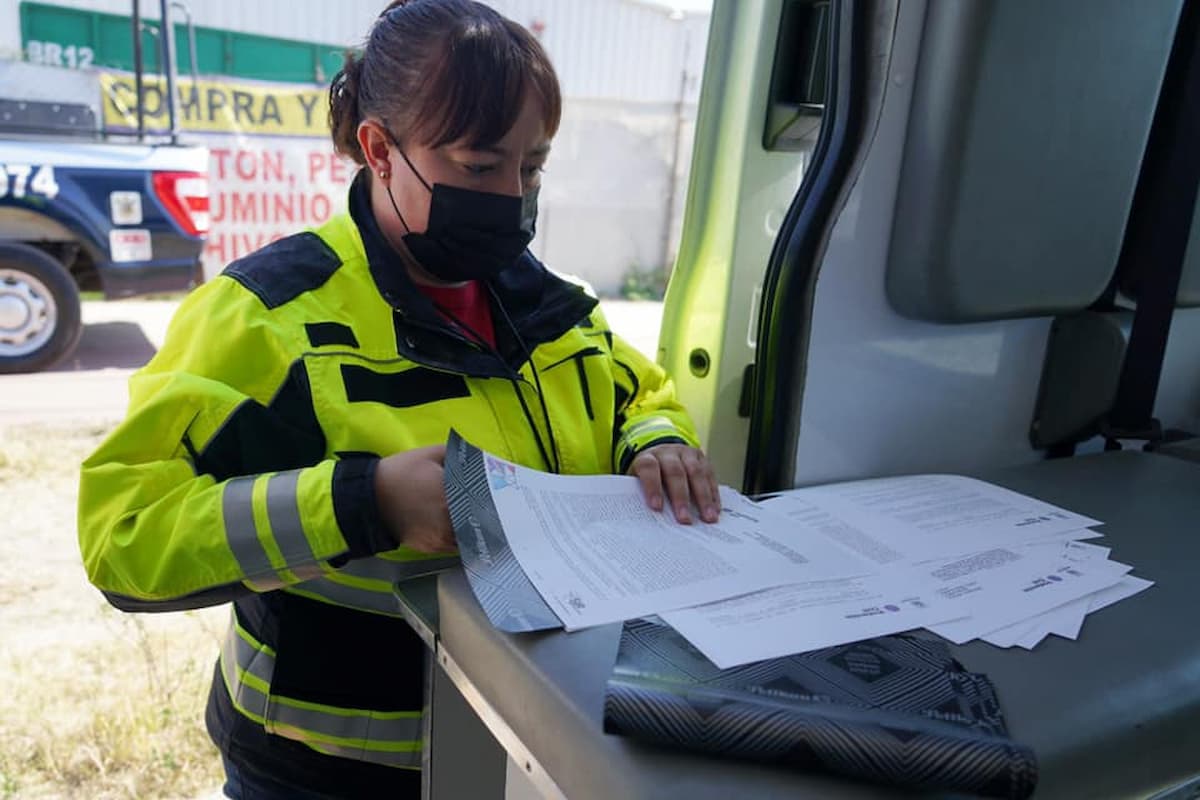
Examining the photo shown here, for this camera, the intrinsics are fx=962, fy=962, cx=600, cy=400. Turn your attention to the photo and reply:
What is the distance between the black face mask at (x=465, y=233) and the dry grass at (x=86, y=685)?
5.11ft

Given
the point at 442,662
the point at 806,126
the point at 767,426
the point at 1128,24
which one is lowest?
the point at 442,662

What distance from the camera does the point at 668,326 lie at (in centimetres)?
176

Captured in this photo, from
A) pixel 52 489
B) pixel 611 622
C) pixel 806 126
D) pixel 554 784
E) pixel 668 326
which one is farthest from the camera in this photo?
pixel 52 489

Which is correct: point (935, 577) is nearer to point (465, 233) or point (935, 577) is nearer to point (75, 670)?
point (465, 233)

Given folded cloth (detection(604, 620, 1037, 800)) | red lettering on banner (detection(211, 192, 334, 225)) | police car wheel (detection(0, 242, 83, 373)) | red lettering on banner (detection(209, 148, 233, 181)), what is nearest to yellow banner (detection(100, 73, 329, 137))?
red lettering on banner (detection(209, 148, 233, 181))

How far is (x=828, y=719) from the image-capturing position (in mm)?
690

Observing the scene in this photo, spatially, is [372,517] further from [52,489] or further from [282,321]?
[52,489]

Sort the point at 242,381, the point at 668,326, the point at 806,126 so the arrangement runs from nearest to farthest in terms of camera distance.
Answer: the point at 242,381 → the point at 806,126 → the point at 668,326

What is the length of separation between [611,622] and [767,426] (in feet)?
2.18

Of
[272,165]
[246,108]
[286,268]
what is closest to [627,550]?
[286,268]

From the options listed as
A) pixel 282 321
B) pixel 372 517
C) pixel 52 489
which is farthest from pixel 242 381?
pixel 52 489

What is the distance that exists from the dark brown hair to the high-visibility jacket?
142 millimetres

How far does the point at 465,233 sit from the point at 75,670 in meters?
1.86

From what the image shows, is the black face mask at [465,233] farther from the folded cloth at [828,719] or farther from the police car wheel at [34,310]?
the police car wheel at [34,310]
